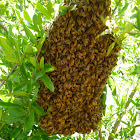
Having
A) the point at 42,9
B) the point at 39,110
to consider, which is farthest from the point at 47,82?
Result: the point at 42,9

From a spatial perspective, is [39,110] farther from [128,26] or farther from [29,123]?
[128,26]

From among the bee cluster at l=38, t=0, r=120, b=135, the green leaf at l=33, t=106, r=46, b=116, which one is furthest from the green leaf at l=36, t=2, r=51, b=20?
the green leaf at l=33, t=106, r=46, b=116

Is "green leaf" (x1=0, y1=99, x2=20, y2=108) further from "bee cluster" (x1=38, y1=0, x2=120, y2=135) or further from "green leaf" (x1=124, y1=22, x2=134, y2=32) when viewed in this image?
"green leaf" (x1=124, y1=22, x2=134, y2=32)

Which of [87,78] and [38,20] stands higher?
[38,20]

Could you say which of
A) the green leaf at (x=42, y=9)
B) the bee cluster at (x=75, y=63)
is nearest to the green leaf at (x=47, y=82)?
the bee cluster at (x=75, y=63)

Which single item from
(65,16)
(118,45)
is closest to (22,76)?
(65,16)

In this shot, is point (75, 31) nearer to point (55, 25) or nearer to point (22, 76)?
point (55, 25)

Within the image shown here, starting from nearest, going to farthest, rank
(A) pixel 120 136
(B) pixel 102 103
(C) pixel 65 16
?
(C) pixel 65 16
(B) pixel 102 103
(A) pixel 120 136

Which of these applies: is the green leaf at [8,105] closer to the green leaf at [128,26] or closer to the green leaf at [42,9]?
the green leaf at [42,9]
